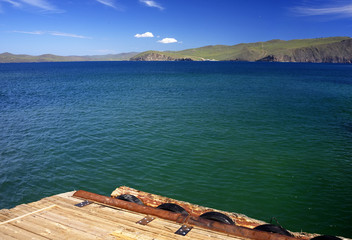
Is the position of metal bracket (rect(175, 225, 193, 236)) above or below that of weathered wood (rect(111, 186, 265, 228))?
above

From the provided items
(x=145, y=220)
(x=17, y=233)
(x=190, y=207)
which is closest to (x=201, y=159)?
(x=190, y=207)

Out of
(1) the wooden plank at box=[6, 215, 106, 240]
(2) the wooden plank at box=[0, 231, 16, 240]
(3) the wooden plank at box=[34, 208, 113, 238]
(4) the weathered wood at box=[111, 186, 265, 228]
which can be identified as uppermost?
(2) the wooden plank at box=[0, 231, 16, 240]

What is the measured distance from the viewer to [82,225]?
7.31m

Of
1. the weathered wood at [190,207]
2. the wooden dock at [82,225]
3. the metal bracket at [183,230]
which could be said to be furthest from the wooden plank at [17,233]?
the weathered wood at [190,207]

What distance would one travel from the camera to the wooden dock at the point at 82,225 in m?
6.79

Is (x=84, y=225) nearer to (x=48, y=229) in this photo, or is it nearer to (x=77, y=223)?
(x=77, y=223)

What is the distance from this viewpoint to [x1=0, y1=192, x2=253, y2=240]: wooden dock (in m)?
6.79

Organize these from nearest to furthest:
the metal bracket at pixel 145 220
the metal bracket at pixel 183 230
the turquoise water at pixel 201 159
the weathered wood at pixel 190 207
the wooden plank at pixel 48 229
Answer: the wooden plank at pixel 48 229 → the metal bracket at pixel 183 230 → the metal bracket at pixel 145 220 → the weathered wood at pixel 190 207 → the turquoise water at pixel 201 159

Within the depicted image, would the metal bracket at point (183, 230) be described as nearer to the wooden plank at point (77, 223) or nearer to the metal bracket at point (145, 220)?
the metal bracket at point (145, 220)

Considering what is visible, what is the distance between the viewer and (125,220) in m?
7.66

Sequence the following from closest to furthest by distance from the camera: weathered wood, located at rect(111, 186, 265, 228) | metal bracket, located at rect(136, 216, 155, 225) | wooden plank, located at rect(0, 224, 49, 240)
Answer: wooden plank, located at rect(0, 224, 49, 240)
metal bracket, located at rect(136, 216, 155, 225)
weathered wood, located at rect(111, 186, 265, 228)

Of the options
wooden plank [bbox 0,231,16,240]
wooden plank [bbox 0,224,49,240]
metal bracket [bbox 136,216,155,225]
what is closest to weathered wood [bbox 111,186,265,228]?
metal bracket [bbox 136,216,155,225]

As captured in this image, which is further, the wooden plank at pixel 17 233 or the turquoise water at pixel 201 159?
the turquoise water at pixel 201 159

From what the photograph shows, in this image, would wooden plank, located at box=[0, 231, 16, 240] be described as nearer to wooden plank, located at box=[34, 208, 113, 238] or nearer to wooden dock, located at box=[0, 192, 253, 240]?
wooden dock, located at box=[0, 192, 253, 240]
